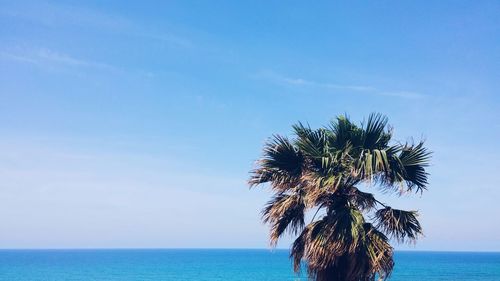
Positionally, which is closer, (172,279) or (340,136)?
(340,136)

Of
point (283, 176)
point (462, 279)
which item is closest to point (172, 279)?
point (462, 279)

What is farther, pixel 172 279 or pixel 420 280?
pixel 172 279

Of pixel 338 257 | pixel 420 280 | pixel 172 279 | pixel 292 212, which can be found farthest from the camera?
pixel 172 279

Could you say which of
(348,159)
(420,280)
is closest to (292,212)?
(348,159)

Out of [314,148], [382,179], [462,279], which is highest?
[314,148]

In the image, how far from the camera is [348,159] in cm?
1213

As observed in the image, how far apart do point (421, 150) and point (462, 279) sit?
75249 millimetres

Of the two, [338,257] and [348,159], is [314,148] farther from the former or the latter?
[338,257]

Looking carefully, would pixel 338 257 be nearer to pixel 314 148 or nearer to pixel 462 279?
pixel 314 148

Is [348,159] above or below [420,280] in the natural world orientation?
above

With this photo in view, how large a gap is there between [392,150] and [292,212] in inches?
105

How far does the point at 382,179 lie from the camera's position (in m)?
12.1

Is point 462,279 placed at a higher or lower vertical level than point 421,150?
lower

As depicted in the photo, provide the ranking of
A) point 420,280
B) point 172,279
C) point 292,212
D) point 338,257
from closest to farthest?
point 338,257 < point 292,212 < point 420,280 < point 172,279
